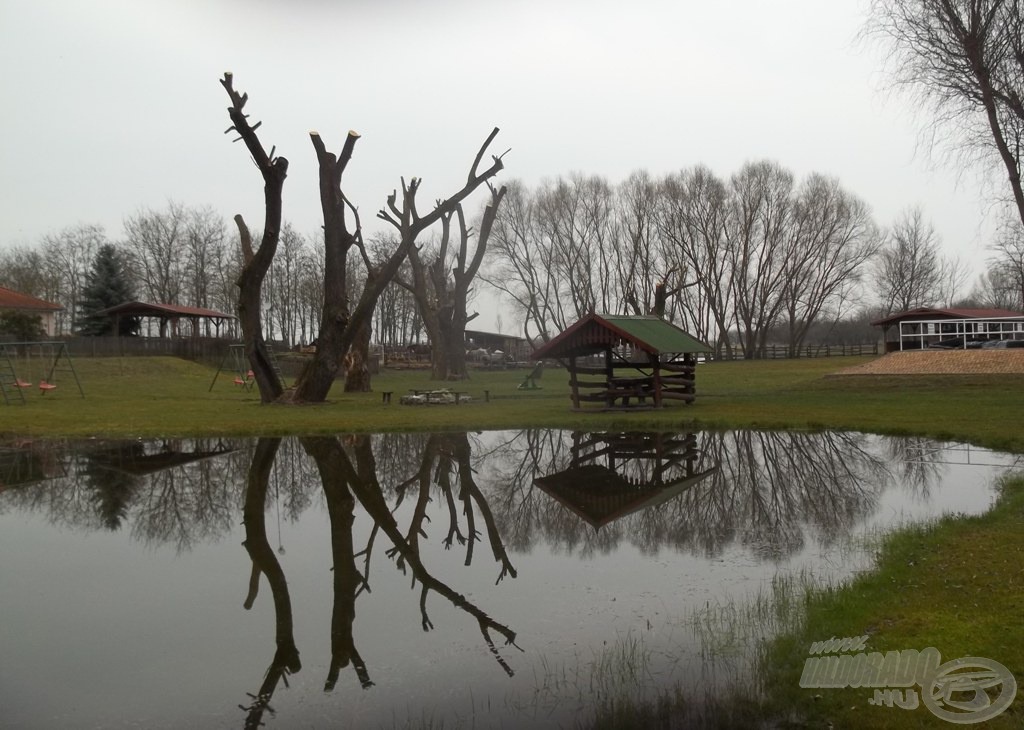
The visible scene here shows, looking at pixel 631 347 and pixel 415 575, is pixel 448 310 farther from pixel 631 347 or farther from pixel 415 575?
pixel 415 575

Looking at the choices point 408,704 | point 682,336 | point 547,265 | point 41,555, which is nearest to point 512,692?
point 408,704

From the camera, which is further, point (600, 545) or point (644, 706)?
point (600, 545)

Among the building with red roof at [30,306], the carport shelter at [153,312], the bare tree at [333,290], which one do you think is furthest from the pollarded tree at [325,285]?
the building with red roof at [30,306]

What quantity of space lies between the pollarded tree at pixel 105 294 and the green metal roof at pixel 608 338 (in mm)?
42176

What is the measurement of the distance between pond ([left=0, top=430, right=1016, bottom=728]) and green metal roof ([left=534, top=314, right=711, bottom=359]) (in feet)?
23.9

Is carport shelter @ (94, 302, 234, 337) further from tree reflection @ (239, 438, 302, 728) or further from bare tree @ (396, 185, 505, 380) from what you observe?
tree reflection @ (239, 438, 302, 728)

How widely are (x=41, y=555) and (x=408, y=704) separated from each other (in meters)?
5.95

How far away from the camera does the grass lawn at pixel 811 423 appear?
541 cm

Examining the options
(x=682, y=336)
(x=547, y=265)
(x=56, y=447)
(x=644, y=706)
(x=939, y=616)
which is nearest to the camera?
(x=644, y=706)

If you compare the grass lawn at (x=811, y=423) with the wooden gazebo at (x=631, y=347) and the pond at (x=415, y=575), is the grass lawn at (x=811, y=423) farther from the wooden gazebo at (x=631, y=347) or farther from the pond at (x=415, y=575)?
the wooden gazebo at (x=631, y=347)

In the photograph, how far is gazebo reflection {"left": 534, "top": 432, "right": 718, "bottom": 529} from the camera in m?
11.2

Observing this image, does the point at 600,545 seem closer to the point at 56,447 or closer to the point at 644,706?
the point at 644,706

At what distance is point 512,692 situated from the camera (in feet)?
17.5

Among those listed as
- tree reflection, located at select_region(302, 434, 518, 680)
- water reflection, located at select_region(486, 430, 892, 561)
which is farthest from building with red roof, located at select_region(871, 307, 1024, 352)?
tree reflection, located at select_region(302, 434, 518, 680)
